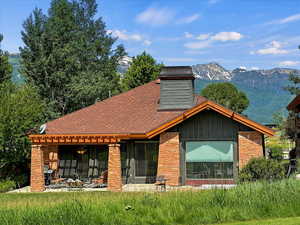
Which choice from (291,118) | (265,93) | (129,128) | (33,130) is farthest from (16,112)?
(265,93)

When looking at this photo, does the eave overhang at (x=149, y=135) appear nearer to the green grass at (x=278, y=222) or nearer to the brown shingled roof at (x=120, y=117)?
the brown shingled roof at (x=120, y=117)

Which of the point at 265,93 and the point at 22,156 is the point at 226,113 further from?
the point at 265,93

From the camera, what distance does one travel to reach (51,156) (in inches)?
806

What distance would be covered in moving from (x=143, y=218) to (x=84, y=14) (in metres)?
35.3

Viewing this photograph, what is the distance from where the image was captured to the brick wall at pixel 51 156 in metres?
20.3

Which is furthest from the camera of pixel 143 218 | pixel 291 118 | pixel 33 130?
pixel 291 118

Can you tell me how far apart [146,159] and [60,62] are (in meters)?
15.1

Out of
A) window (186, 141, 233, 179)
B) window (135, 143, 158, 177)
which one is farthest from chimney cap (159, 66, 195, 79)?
window (186, 141, 233, 179)

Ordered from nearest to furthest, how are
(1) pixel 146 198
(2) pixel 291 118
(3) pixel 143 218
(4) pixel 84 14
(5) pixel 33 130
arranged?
(3) pixel 143 218, (1) pixel 146 198, (5) pixel 33 130, (2) pixel 291 118, (4) pixel 84 14

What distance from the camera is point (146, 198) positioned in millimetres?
10578

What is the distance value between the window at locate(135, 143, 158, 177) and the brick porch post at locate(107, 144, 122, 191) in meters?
2.50

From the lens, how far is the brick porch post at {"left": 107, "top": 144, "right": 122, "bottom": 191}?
17.4 metres

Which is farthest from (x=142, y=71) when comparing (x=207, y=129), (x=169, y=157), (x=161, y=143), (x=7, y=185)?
(x=7, y=185)

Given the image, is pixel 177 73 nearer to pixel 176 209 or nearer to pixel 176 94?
pixel 176 94
